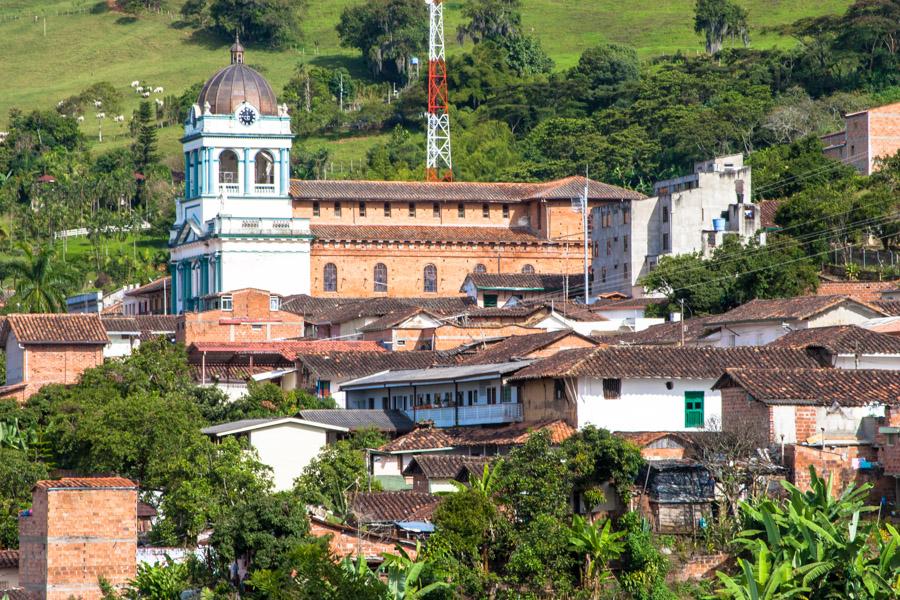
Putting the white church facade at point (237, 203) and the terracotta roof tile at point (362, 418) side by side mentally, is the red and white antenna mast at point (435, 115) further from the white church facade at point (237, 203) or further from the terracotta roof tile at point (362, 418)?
the terracotta roof tile at point (362, 418)

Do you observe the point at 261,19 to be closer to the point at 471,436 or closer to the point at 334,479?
the point at 471,436

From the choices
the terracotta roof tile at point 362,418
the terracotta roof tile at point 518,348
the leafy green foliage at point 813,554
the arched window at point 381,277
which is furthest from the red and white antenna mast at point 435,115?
the leafy green foliage at point 813,554

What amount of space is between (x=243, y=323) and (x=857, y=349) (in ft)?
111

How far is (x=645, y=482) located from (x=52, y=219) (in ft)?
287

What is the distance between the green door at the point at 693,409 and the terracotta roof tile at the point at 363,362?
14.0 metres

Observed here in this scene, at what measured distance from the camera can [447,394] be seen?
6056 centimetres

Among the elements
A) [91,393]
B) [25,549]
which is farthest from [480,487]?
[91,393]

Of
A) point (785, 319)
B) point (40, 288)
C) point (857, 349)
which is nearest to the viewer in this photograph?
point (857, 349)

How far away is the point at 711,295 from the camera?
7900 centimetres

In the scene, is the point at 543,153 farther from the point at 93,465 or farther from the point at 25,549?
the point at 25,549

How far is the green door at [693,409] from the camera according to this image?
53.4m

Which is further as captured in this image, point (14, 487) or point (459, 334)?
point (459, 334)

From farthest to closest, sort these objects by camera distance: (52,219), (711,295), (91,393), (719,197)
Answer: (52,219) → (719,197) → (711,295) → (91,393)

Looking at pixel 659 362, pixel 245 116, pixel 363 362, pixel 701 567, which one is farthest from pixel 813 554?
pixel 245 116
